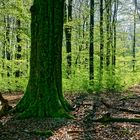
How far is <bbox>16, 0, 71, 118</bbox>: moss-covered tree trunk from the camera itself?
10.2 meters

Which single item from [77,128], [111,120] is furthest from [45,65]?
[111,120]

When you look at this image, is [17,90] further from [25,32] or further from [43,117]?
[43,117]

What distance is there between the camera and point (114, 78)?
63.3 ft

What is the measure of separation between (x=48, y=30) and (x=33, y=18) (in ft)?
2.42

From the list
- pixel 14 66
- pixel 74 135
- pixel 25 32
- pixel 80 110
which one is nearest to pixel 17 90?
pixel 14 66

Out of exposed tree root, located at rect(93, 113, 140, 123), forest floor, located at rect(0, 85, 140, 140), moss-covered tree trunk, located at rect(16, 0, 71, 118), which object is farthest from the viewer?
moss-covered tree trunk, located at rect(16, 0, 71, 118)

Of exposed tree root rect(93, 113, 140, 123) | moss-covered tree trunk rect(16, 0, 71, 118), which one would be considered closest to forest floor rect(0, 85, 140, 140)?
exposed tree root rect(93, 113, 140, 123)

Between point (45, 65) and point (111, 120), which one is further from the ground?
point (45, 65)

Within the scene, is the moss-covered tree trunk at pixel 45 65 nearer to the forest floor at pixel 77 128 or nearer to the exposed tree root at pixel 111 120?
the forest floor at pixel 77 128

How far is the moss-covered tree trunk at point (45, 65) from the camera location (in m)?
10.2

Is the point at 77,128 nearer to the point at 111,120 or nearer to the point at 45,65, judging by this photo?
the point at 111,120

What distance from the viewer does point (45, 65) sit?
10.4 metres

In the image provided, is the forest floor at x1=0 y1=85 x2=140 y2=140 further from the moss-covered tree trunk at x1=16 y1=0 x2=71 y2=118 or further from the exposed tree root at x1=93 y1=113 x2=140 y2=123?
the moss-covered tree trunk at x1=16 y1=0 x2=71 y2=118

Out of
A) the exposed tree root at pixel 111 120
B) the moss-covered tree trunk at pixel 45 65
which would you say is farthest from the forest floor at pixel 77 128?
the moss-covered tree trunk at pixel 45 65
